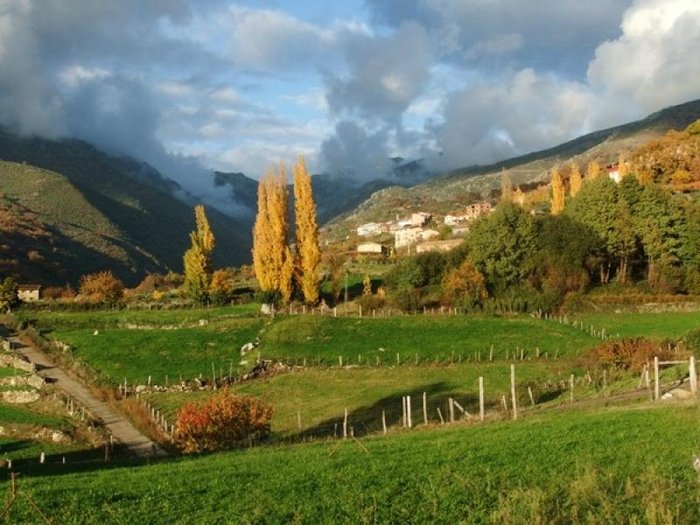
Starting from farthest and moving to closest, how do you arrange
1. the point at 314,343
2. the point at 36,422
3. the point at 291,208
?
1. the point at 291,208
2. the point at 314,343
3. the point at 36,422

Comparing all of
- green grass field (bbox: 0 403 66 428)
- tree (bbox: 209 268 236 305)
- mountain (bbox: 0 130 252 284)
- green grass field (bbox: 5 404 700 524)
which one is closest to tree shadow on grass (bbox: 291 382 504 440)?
green grass field (bbox: 5 404 700 524)

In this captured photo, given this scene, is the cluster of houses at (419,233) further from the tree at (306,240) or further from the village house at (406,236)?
the tree at (306,240)

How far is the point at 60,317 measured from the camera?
66.2 metres

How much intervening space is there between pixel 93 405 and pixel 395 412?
64.5 feet

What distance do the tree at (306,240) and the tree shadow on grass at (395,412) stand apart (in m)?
29.7

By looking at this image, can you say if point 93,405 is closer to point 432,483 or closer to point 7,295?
point 432,483

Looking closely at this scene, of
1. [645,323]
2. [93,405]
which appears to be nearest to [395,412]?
[93,405]

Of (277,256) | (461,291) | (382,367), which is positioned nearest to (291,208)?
(277,256)

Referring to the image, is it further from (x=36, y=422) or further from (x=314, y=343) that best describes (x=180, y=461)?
(x=314, y=343)

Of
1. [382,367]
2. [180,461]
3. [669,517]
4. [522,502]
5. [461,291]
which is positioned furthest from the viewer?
[461,291]

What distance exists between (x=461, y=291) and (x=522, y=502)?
52.7 m

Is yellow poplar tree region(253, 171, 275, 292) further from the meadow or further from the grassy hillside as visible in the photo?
the grassy hillside

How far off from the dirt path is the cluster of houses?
169ft

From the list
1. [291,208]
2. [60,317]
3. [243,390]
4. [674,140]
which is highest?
[674,140]
